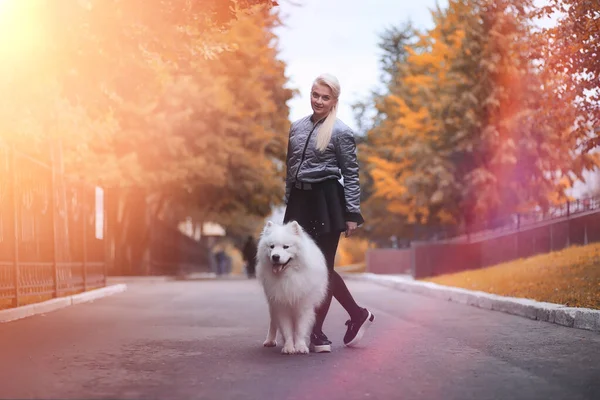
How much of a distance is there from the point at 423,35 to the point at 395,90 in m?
5.20

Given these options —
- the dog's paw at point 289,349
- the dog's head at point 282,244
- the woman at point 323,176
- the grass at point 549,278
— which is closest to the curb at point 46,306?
the dog's paw at point 289,349

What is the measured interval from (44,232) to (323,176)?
891 cm

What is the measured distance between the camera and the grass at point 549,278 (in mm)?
13263

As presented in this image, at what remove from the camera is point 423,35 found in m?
35.4

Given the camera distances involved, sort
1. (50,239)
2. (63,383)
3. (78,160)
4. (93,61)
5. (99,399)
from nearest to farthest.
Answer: (99,399), (63,383), (93,61), (50,239), (78,160)

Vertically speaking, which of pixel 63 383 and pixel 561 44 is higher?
pixel 561 44

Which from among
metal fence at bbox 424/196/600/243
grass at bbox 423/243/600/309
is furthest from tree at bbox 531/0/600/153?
metal fence at bbox 424/196/600/243

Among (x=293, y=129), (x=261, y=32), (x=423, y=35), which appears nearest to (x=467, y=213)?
(x=423, y=35)

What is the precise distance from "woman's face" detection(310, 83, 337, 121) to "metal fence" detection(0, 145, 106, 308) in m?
6.58

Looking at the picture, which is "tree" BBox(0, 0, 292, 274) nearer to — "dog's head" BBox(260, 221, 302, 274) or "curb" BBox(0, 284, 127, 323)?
"curb" BBox(0, 284, 127, 323)

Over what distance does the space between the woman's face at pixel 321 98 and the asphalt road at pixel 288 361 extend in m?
2.08

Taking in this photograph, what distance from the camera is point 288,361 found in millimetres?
7371

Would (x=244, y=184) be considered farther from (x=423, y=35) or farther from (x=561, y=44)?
(x=561, y=44)

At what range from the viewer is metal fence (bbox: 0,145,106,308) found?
43.0 ft
